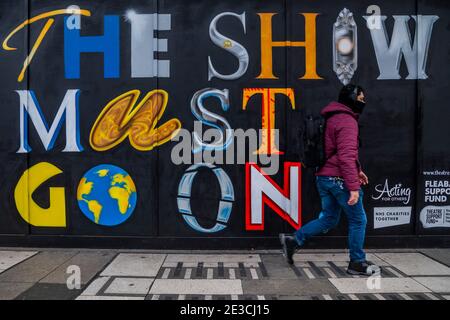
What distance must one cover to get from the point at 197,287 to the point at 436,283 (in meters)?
2.65

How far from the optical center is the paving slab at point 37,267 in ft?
16.9

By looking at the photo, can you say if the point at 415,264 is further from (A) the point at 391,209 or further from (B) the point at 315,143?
(B) the point at 315,143

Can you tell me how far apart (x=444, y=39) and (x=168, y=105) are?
4067 millimetres

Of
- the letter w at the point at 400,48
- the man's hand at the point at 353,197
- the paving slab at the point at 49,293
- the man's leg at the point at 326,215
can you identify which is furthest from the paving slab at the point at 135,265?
the letter w at the point at 400,48

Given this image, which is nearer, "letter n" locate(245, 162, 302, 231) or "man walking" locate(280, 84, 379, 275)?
"man walking" locate(280, 84, 379, 275)

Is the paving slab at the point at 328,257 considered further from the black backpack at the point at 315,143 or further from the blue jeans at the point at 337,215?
the black backpack at the point at 315,143

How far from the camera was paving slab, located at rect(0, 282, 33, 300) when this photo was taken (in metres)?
4.57

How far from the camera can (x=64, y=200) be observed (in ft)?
21.1

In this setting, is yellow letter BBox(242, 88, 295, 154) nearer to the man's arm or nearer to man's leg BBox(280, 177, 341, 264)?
man's leg BBox(280, 177, 341, 264)

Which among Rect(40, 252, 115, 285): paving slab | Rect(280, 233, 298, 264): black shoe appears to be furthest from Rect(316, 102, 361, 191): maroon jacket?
Rect(40, 252, 115, 285): paving slab

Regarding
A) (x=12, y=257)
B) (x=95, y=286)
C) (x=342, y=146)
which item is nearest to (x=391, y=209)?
(x=342, y=146)

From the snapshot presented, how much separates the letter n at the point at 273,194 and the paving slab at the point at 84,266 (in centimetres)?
206

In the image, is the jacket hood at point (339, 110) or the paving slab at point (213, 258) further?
the paving slab at point (213, 258)

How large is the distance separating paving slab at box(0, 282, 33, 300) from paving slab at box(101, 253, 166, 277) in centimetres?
85
